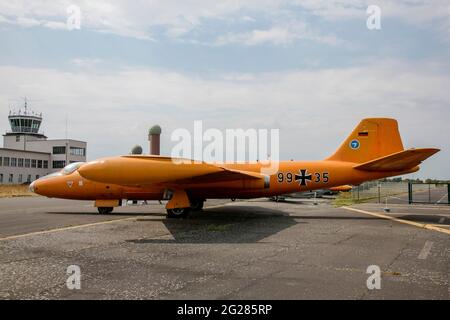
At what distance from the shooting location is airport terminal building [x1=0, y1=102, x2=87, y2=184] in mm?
78938

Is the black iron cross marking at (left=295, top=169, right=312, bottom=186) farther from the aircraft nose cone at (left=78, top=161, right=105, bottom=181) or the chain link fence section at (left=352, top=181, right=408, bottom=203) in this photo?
the chain link fence section at (left=352, top=181, right=408, bottom=203)

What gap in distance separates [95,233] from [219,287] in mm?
7217

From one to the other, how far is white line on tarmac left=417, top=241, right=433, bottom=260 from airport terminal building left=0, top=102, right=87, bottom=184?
272 feet

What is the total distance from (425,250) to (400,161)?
715 centimetres

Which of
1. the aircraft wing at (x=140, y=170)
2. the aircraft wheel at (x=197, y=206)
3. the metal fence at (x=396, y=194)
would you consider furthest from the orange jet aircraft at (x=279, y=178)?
the metal fence at (x=396, y=194)

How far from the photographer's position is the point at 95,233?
12008 mm

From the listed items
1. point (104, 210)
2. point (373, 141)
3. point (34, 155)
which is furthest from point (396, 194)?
point (34, 155)

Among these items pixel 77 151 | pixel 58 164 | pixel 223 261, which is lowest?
pixel 223 261

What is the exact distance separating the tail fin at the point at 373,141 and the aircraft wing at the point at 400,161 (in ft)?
3.06

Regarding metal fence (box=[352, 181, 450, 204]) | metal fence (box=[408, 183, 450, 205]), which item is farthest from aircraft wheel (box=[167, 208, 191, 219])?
metal fence (box=[408, 183, 450, 205])

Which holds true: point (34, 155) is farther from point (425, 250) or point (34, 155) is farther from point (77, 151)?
point (425, 250)

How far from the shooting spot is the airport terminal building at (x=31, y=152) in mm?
78938

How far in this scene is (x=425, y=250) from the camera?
30.6ft
